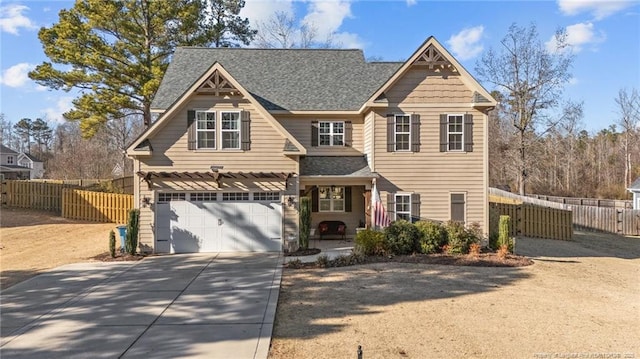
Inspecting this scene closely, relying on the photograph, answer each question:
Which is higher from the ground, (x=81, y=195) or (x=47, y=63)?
(x=47, y=63)

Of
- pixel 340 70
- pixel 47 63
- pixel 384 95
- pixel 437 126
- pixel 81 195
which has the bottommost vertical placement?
pixel 81 195

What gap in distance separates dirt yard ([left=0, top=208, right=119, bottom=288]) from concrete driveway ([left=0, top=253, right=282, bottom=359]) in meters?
1.31

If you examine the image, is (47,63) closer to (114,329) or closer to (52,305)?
(52,305)

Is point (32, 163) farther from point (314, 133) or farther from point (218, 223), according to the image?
point (314, 133)

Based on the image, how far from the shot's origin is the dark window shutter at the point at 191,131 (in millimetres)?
14930

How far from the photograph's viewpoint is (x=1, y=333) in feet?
23.7

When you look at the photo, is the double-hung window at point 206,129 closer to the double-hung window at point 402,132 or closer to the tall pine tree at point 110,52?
the double-hung window at point 402,132

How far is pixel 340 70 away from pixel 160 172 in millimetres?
10386

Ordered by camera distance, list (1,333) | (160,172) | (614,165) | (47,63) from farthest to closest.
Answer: (614,165), (47,63), (160,172), (1,333)

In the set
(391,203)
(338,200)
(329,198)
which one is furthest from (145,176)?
(391,203)

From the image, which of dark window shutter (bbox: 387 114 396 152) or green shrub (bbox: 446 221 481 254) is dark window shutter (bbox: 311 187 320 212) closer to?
dark window shutter (bbox: 387 114 396 152)

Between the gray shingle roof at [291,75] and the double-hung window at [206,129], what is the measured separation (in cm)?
294

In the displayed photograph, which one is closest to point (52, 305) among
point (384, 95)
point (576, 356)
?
point (576, 356)

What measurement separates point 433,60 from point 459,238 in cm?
726
